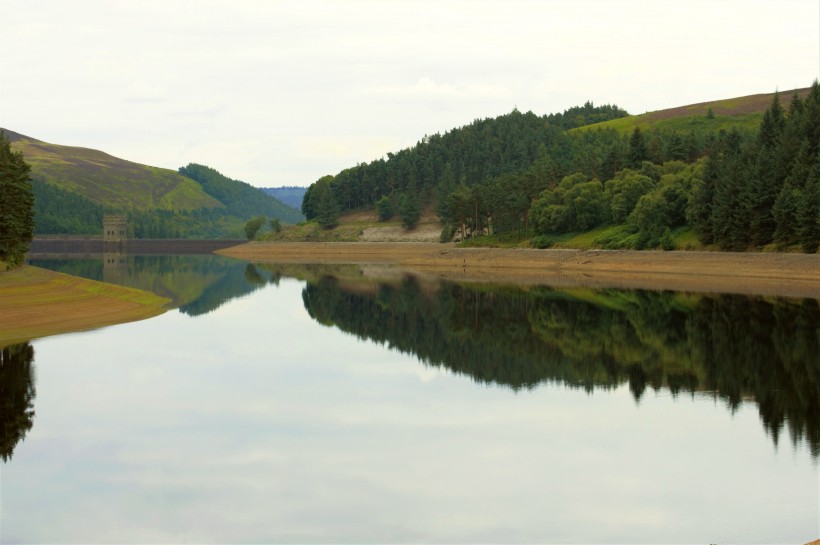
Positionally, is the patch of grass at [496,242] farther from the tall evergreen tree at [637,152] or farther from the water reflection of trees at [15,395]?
the water reflection of trees at [15,395]

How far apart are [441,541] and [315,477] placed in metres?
6.35

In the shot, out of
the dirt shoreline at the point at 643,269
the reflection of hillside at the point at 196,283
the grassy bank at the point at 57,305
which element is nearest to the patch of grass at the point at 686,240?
the dirt shoreline at the point at 643,269

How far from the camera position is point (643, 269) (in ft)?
416

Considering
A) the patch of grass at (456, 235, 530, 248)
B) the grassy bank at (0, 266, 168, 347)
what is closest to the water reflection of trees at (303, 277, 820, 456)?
the grassy bank at (0, 266, 168, 347)

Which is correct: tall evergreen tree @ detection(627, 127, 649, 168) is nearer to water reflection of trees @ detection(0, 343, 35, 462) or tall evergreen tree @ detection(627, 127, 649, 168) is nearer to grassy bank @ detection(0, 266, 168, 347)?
grassy bank @ detection(0, 266, 168, 347)

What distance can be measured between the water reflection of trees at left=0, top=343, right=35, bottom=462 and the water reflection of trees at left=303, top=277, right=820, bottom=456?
2133 centimetres

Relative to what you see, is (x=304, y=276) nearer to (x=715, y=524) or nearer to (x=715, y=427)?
(x=715, y=427)

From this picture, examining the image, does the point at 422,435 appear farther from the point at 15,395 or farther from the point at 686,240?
the point at 686,240

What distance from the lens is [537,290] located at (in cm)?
10325

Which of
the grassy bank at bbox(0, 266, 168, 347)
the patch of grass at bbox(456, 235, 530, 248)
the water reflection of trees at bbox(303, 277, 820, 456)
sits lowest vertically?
the water reflection of trees at bbox(303, 277, 820, 456)

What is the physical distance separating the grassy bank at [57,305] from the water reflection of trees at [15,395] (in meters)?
5.33

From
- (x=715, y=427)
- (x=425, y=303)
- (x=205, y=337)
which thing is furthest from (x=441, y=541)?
(x=425, y=303)

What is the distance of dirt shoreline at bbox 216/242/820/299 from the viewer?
102 m

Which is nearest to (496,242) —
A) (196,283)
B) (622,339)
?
(196,283)
